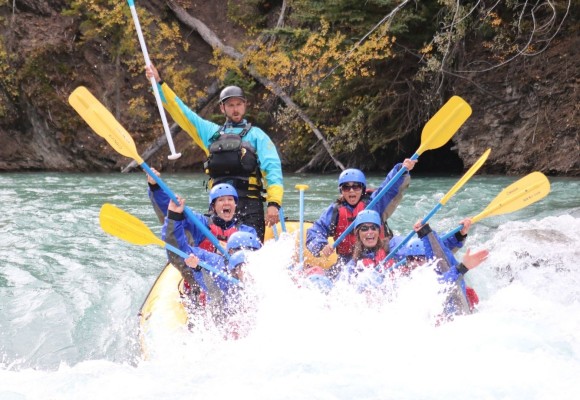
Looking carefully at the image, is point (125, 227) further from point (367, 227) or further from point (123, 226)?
point (367, 227)

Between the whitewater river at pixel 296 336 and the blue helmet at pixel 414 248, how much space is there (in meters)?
0.28

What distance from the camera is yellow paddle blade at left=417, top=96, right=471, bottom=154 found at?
5.56 m

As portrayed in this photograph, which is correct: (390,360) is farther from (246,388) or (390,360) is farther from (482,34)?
(482,34)

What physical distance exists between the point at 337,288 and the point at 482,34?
25.8 ft

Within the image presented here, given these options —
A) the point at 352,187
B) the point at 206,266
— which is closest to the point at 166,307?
the point at 206,266

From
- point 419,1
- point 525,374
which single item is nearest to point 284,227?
point 525,374

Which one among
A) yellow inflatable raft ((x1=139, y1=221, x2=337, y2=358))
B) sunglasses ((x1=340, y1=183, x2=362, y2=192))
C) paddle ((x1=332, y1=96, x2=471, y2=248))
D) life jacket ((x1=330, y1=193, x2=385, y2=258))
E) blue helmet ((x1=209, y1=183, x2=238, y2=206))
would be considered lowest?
yellow inflatable raft ((x1=139, y1=221, x2=337, y2=358))

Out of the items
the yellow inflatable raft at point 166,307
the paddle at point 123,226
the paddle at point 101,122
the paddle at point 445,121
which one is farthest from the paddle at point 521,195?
the paddle at point 101,122

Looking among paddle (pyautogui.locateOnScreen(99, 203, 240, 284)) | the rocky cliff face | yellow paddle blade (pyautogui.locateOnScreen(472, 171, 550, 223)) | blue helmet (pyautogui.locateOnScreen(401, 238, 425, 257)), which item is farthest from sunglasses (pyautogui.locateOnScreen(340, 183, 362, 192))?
the rocky cliff face

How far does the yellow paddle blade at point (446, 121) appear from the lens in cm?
556

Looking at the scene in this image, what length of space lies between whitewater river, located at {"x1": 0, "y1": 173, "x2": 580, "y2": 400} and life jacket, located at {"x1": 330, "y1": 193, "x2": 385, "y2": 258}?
1.53 feet

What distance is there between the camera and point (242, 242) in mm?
4367

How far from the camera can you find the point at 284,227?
547cm

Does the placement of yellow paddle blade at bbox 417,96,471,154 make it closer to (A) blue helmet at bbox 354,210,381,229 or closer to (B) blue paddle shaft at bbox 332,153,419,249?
Answer: (B) blue paddle shaft at bbox 332,153,419,249
